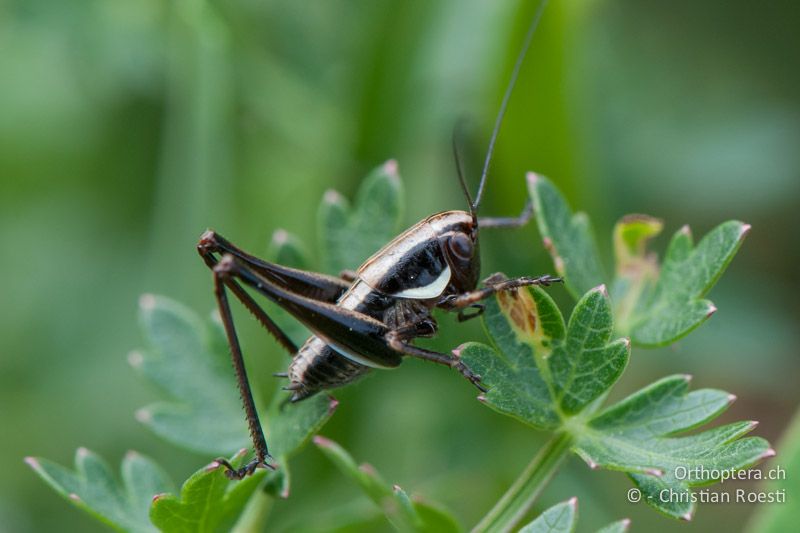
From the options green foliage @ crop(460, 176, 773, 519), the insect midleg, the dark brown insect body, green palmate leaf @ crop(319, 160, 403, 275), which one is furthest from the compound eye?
the insect midleg

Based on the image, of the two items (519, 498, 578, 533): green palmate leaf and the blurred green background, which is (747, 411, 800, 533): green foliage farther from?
the blurred green background

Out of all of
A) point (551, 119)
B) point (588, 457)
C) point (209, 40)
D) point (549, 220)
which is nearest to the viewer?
point (588, 457)

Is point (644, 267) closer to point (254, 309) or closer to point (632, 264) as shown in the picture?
point (632, 264)

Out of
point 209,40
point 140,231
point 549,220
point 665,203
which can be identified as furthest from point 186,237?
point 665,203

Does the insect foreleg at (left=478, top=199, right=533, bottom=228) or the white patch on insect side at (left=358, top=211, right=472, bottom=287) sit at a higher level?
the white patch on insect side at (left=358, top=211, right=472, bottom=287)

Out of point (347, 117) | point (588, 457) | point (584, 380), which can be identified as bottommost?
point (588, 457)

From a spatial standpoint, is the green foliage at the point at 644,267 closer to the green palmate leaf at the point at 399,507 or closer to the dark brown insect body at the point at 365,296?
the dark brown insect body at the point at 365,296

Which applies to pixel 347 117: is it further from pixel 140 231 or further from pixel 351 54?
pixel 140 231
